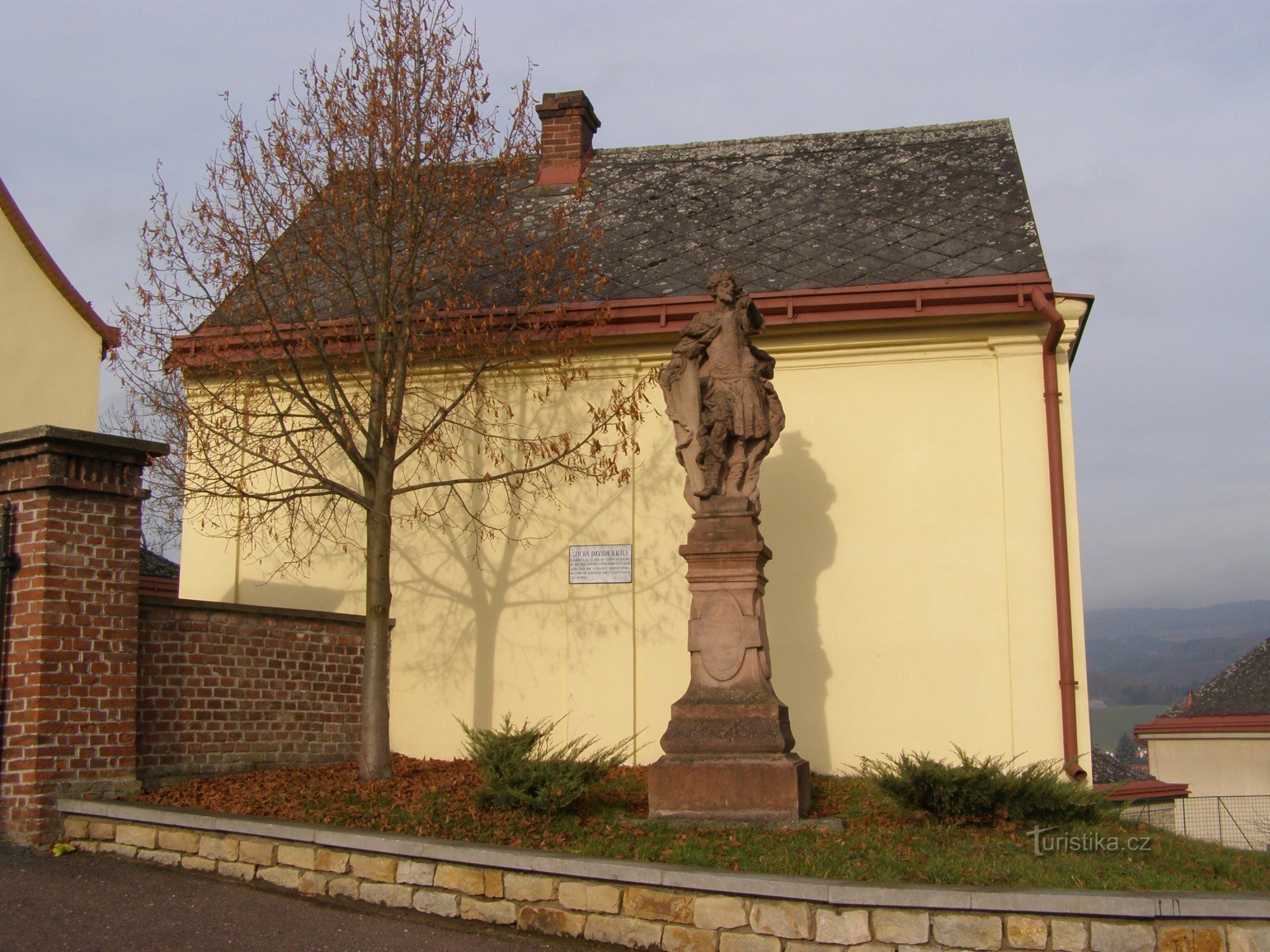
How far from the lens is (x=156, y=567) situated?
717 inches

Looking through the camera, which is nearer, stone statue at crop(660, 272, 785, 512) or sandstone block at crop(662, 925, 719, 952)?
sandstone block at crop(662, 925, 719, 952)

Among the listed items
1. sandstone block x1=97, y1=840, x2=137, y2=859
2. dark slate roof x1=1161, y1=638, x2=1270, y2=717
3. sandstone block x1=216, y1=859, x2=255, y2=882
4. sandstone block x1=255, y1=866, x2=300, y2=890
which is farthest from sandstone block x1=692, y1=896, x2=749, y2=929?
dark slate roof x1=1161, y1=638, x2=1270, y2=717

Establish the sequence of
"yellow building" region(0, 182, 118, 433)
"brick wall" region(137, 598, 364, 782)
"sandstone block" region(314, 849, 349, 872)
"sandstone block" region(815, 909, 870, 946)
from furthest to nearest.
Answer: "yellow building" region(0, 182, 118, 433), "brick wall" region(137, 598, 364, 782), "sandstone block" region(314, 849, 349, 872), "sandstone block" region(815, 909, 870, 946)

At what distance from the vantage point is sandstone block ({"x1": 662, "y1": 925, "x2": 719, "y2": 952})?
6.17 m

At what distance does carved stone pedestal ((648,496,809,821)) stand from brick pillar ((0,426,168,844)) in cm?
382

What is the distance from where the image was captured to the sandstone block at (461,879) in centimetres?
672

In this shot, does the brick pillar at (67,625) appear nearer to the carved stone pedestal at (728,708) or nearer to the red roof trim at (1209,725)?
the carved stone pedestal at (728,708)

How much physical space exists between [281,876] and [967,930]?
402 centimetres

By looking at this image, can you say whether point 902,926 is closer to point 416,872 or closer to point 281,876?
point 416,872

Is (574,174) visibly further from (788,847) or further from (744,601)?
(788,847)

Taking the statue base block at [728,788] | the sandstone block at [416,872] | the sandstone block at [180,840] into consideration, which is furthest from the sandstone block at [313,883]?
the statue base block at [728,788]

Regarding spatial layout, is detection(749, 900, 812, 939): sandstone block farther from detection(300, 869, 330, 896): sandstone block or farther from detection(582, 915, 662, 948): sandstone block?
detection(300, 869, 330, 896): sandstone block

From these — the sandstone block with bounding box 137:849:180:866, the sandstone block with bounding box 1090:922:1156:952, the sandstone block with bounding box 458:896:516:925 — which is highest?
the sandstone block with bounding box 137:849:180:866

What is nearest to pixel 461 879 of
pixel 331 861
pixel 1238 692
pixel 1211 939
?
pixel 331 861
